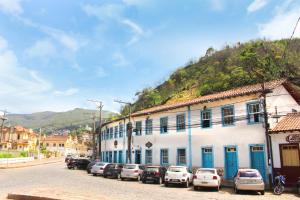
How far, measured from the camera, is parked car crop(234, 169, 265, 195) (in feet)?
62.4

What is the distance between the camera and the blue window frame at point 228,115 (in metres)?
26.5

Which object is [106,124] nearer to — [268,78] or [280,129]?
[268,78]

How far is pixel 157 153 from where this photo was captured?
33531mm

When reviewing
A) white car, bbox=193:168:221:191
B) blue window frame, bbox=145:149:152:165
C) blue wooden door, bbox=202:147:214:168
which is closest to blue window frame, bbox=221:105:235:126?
blue wooden door, bbox=202:147:214:168

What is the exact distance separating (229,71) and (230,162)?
3327 centimetres

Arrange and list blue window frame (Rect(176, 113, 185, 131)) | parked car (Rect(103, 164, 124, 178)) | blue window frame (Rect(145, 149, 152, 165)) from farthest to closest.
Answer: blue window frame (Rect(145, 149, 152, 165))
blue window frame (Rect(176, 113, 185, 131))
parked car (Rect(103, 164, 124, 178))

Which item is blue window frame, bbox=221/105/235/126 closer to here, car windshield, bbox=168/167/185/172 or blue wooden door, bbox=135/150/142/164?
car windshield, bbox=168/167/185/172

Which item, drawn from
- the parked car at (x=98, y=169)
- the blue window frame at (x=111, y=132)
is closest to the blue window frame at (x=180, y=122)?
the parked car at (x=98, y=169)

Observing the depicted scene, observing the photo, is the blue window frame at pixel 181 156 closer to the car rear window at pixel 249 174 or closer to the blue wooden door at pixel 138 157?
the blue wooden door at pixel 138 157

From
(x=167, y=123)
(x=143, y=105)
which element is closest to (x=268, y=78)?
(x=167, y=123)

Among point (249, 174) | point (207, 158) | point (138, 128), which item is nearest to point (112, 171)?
point (138, 128)

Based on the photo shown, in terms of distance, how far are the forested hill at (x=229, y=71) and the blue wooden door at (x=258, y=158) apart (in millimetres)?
12047

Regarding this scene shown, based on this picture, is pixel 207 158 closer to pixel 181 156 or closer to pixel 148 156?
pixel 181 156

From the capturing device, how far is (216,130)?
90.2 feet
